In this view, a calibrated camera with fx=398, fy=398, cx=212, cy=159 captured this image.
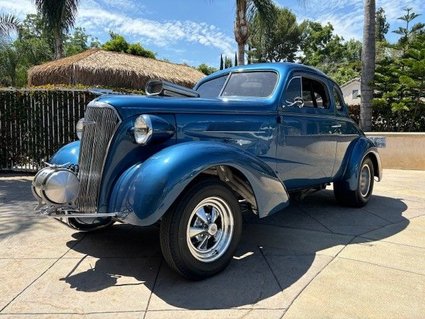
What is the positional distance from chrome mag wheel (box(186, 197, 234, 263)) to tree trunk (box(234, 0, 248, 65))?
33.3 ft

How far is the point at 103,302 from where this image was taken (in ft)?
9.52

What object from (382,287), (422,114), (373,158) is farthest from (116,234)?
(422,114)

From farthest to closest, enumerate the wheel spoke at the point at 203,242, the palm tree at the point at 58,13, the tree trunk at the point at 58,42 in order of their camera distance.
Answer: the tree trunk at the point at 58,42 → the palm tree at the point at 58,13 → the wheel spoke at the point at 203,242

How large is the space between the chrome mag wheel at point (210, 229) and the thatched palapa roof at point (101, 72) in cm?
1119

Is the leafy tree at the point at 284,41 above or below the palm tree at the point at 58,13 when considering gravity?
Result: above

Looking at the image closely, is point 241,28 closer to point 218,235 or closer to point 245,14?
point 245,14

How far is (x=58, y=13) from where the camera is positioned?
44.2 ft

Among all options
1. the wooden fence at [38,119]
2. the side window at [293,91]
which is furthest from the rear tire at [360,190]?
the wooden fence at [38,119]

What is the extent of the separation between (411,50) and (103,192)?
12195 millimetres

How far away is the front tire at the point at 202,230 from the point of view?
3.08 meters

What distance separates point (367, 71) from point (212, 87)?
9329 millimetres

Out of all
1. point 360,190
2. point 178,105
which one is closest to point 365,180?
point 360,190

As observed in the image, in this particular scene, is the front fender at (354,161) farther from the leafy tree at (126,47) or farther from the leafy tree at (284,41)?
the leafy tree at (284,41)

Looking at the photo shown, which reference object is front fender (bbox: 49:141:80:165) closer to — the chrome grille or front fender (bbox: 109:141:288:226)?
the chrome grille
